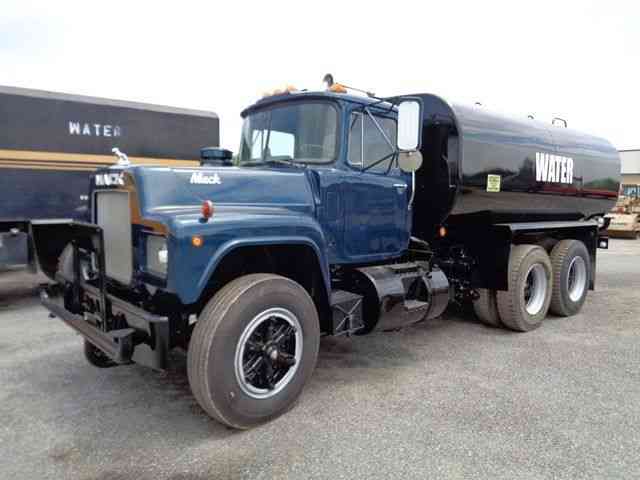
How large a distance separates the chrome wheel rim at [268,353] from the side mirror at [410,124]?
5.58 feet

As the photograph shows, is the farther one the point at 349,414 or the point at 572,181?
the point at 572,181

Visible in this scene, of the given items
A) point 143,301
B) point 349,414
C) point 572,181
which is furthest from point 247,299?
point 572,181

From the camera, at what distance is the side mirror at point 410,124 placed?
4039 mm

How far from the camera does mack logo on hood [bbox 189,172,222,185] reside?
11.3 ft

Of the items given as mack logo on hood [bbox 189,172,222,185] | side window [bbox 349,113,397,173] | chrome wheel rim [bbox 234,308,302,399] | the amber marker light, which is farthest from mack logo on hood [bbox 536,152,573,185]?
the amber marker light

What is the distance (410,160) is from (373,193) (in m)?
0.45

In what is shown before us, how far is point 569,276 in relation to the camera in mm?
6840

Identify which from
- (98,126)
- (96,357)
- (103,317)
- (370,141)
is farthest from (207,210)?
(98,126)

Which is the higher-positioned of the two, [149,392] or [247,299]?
[247,299]

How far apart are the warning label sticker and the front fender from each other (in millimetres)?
2644

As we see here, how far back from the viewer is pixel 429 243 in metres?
5.54

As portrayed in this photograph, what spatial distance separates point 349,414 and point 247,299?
1157 mm

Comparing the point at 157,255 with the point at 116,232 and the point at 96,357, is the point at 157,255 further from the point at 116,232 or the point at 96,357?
the point at 96,357

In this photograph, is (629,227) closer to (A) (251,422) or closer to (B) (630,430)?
(B) (630,430)
